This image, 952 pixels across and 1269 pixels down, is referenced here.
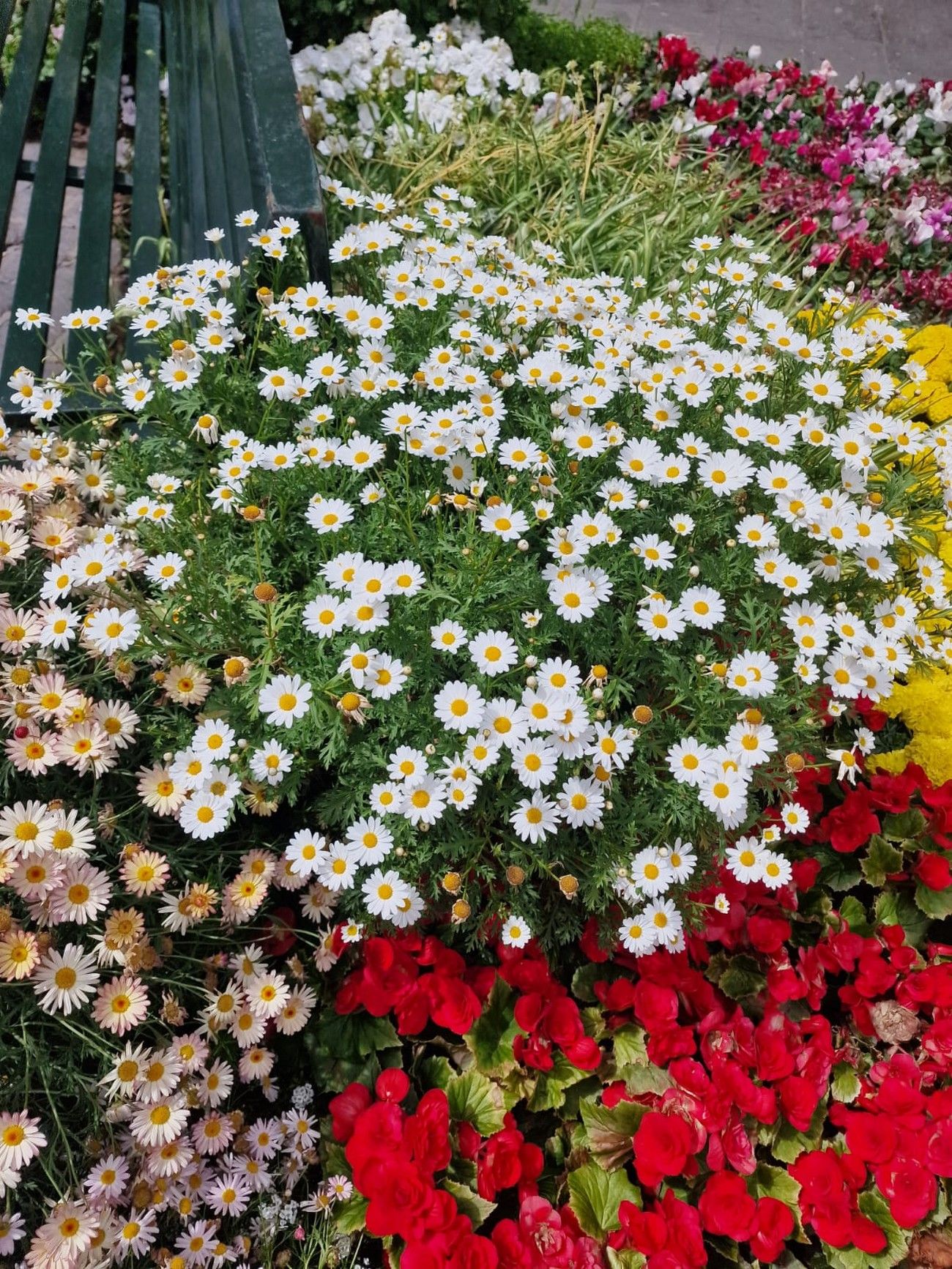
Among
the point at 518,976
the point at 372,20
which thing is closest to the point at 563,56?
the point at 372,20

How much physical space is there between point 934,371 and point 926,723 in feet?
4.18

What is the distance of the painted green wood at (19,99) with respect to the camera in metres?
2.47

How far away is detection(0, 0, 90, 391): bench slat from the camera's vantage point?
2.21 meters

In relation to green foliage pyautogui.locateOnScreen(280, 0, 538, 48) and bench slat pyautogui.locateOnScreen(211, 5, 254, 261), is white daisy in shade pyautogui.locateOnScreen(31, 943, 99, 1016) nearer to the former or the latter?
bench slat pyautogui.locateOnScreen(211, 5, 254, 261)

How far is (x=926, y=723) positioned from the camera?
222 cm

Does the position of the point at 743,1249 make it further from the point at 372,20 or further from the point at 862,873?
the point at 372,20

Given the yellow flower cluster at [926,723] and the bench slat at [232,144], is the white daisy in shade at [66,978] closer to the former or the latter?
the bench slat at [232,144]

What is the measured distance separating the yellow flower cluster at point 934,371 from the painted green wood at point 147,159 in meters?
2.11

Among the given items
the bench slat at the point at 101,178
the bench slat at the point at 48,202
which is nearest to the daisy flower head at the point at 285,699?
the bench slat at the point at 48,202

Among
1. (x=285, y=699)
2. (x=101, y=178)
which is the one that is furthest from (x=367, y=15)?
(x=285, y=699)

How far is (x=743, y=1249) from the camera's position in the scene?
1.74 m

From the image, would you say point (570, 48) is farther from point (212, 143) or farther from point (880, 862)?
point (880, 862)

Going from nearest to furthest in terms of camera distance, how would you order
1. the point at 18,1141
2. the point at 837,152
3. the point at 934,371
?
1. the point at 18,1141
2. the point at 934,371
3. the point at 837,152

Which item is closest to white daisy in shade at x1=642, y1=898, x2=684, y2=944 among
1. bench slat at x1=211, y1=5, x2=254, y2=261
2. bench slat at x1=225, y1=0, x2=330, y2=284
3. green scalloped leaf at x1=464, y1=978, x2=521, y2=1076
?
green scalloped leaf at x1=464, y1=978, x2=521, y2=1076
